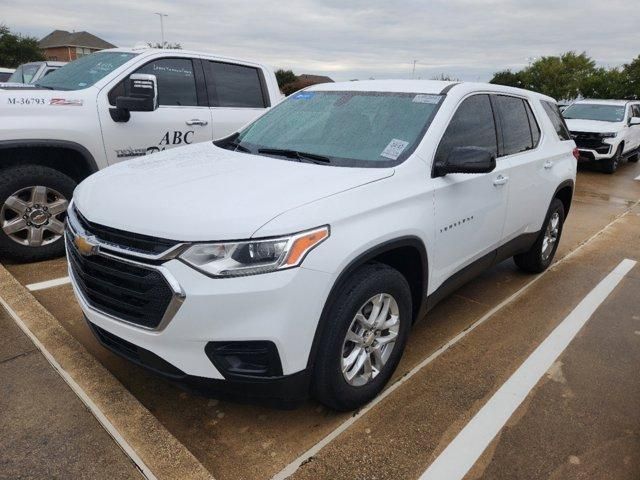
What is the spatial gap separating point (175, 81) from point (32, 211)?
6.10 feet

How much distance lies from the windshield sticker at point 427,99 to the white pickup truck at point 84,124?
7.52ft

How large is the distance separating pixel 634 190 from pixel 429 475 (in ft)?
33.7

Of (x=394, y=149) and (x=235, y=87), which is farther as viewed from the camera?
(x=235, y=87)

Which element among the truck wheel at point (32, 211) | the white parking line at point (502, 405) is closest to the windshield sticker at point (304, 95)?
the truck wheel at point (32, 211)

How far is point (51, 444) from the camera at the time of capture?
86.4 inches

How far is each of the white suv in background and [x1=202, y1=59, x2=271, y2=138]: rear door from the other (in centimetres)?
890

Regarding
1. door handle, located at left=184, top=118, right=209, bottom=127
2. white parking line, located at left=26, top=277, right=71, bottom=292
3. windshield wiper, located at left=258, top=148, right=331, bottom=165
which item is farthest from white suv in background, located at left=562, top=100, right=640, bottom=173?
white parking line, located at left=26, top=277, right=71, bottom=292

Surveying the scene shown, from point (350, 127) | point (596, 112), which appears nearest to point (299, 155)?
point (350, 127)

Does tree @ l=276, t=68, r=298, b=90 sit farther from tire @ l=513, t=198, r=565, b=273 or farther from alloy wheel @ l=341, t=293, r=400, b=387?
alloy wheel @ l=341, t=293, r=400, b=387

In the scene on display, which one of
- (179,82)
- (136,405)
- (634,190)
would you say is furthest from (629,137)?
(136,405)

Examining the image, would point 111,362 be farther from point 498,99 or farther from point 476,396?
point 498,99

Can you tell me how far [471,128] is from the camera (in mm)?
3271

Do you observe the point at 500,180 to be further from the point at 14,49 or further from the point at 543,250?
the point at 14,49

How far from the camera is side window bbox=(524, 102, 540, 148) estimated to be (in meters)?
4.17
